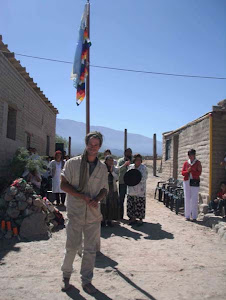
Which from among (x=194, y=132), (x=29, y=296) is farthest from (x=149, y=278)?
(x=194, y=132)

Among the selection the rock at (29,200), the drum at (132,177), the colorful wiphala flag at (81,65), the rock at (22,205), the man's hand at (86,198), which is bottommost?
the rock at (22,205)

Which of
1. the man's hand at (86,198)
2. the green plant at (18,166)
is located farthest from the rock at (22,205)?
the man's hand at (86,198)

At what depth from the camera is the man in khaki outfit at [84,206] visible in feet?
10.3

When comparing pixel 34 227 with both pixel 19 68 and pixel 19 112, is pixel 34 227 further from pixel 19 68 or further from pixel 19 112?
pixel 19 68

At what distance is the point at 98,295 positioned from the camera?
10.1ft

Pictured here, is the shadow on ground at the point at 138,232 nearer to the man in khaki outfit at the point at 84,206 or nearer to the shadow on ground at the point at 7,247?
the shadow on ground at the point at 7,247

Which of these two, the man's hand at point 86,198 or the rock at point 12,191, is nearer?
the man's hand at point 86,198

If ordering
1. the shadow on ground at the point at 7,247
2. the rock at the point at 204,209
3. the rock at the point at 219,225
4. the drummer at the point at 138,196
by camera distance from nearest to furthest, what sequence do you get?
the shadow on ground at the point at 7,247 < the rock at the point at 219,225 < the drummer at the point at 138,196 < the rock at the point at 204,209

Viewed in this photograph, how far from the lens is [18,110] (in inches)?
376

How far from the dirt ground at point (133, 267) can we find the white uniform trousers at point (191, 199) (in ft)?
3.18

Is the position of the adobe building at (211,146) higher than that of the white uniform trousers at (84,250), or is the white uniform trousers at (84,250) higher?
the adobe building at (211,146)

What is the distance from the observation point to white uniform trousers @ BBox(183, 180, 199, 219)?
7.04 metres

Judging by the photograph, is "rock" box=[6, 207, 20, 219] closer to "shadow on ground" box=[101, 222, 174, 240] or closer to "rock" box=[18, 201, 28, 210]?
"rock" box=[18, 201, 28, 210]

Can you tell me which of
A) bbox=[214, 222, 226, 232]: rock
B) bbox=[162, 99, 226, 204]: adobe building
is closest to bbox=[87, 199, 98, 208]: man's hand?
bbox=[214, 222, 226, 232]: rock
